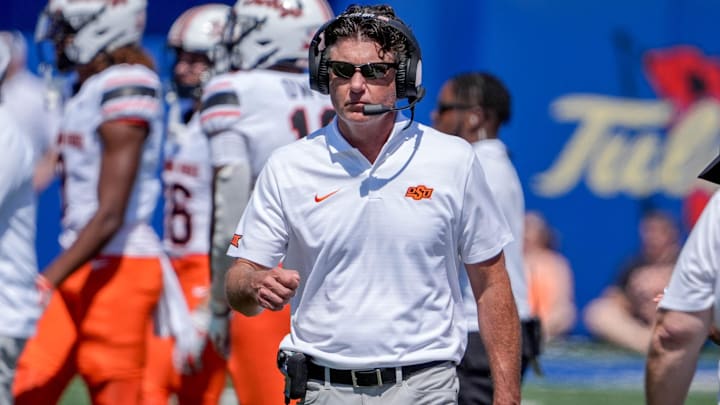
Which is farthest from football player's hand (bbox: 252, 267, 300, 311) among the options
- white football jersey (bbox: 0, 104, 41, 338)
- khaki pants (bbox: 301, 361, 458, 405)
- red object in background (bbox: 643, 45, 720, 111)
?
red object in background (bbox: 643, 45, 720, 111)

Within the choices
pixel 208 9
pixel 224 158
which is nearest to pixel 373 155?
pixel 224 158

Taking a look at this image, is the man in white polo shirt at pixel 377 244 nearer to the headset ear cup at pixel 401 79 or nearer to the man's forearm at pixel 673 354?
the headset ear cup at pixel 401 79

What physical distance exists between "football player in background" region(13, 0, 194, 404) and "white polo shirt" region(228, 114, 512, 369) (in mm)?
2187

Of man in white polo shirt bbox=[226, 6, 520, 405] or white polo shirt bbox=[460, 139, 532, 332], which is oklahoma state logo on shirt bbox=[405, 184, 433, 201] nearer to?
man in white polo shirt bbox=[226, 6, 520, 405]

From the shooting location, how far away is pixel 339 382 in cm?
412

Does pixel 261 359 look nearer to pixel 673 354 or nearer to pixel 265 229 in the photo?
pixel 265 229

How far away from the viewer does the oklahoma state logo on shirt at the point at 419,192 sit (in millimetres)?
4105

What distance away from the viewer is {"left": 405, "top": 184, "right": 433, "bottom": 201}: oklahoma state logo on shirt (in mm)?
4105

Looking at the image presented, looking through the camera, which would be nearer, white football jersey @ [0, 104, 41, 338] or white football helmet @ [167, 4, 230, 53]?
white football jersey @ [0, 104, 41, 338]

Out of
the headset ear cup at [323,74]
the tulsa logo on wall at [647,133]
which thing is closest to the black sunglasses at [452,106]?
the headset ear cup at [323,74]

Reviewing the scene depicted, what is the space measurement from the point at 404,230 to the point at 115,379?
258 cm

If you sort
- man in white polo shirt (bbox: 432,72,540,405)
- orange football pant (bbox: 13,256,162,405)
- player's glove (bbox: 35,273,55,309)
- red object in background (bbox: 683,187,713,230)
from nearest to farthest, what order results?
man in white polo shirt (bbox: 432,72,540,405)
player's glove (bbox: 35,273,55,309)
orange football pant (bbox: 13,256,162,405)
red object in background (bbox: 683,187,713,230)

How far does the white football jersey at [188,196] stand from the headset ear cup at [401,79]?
306cm

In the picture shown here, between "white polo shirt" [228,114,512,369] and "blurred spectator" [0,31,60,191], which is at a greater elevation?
"white polo shirt" [228,114,512,369]
